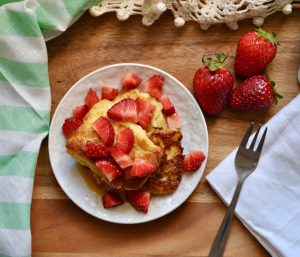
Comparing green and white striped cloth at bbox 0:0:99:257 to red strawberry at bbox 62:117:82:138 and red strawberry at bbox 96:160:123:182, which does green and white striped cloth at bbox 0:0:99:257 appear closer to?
red strawberry at bbox 62:117:82:138

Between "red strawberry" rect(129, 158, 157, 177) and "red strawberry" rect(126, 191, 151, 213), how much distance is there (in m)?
0.11

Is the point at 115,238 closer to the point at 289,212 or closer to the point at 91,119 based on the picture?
the point at 91,119

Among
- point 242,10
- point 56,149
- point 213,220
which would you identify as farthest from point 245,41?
point 56,149

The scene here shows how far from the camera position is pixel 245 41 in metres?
1.48

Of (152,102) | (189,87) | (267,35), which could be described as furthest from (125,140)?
(267,35)

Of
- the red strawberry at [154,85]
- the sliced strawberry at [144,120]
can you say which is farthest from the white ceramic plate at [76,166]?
the sliced strawberry at [144,120]

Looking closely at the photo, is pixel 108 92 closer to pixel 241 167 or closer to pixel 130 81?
pixel 130 81

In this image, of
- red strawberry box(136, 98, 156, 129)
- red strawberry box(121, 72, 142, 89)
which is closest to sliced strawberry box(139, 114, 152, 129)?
red strawberry box(136, 98, 156, 129)

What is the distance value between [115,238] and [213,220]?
1.02 ft

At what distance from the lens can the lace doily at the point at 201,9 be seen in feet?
5.01

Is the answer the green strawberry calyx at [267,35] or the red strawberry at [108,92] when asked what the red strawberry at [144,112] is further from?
the green strawberry calyx at [267,35]

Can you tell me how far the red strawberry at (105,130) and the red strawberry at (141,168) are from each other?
3.7 inches

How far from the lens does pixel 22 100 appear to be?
4.90ft

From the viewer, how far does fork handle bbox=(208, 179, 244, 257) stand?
1480mm
